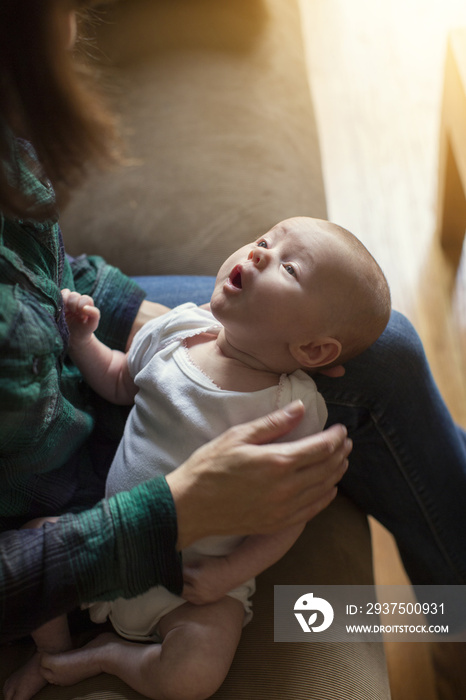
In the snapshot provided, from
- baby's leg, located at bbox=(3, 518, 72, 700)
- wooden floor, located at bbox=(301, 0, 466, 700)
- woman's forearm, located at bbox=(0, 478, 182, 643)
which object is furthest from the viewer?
wooden floor, located at bbox=(301, 0, 466, 700)

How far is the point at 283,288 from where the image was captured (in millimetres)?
787

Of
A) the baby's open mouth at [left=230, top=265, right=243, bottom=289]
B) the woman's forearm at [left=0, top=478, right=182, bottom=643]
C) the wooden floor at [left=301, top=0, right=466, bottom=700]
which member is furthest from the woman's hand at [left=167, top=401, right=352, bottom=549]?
the wooden floor at [left=301, top=0, right=466, bottom=700]

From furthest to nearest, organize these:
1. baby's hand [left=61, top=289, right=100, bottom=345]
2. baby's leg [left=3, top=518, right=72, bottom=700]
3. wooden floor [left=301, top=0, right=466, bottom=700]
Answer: wooden floor [left=301, top=0, right=466, bottom=700], baby's hand [left=61, top=289, right=100, bottom=345], baby's leg [left=3, top=518, right=72, bottom=700]

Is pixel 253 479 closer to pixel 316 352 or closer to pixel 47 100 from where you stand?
pixel 316 352

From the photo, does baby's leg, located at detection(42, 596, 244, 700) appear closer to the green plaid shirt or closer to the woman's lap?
the green plaid shirt

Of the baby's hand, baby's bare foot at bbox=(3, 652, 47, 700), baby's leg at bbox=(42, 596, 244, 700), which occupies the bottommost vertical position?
baby's bare foot at bbox=(3, 652, 47, 700)

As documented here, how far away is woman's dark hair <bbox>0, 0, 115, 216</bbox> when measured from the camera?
2.44 feet

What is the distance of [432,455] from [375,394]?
15cm

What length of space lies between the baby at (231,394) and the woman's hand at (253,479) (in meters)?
0.06

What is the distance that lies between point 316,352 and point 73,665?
1.59ft

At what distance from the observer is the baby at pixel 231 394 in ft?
2.52

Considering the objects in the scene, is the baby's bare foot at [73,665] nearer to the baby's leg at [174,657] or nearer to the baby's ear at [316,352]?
the baby's leg at [174,657]

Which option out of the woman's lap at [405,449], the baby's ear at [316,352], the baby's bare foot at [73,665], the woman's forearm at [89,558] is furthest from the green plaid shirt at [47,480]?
the woman's lap at [405,449]

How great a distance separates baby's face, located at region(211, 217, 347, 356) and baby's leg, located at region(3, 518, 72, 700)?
35cm
